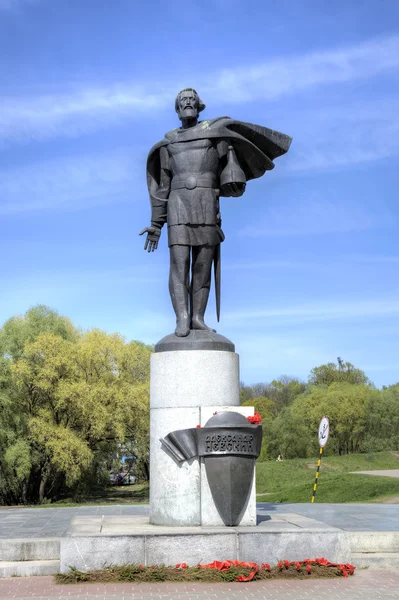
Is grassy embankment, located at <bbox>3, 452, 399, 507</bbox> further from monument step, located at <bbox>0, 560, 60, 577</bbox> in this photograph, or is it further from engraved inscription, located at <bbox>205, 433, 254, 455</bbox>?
engraved inscription, located at <bbox>205, 433, 254, 455</bbox>

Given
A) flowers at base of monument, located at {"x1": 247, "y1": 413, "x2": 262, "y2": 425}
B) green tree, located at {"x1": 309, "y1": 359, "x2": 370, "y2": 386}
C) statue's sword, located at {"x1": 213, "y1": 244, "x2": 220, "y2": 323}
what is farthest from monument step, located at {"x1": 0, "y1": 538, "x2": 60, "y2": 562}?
green tree, located at {"x1": 309, "y1": 359, "x2": 370, "y2": 386}

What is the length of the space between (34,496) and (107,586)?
1007 inches

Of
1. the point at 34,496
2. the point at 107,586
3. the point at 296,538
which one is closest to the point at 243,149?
the point at 296,538

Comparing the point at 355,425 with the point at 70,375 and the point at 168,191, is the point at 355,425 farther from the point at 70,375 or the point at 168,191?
the point at 168,191

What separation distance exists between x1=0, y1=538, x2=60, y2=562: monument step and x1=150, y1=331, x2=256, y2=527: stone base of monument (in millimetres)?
1163

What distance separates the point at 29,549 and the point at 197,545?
1785 mm

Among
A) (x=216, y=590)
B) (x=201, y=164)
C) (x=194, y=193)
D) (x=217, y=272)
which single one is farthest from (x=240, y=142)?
(x=216, y=590)

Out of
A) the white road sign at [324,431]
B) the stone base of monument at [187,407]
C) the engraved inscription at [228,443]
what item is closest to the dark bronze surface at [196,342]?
the stone base of monument at [187,407]

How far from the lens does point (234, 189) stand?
29.2 ft

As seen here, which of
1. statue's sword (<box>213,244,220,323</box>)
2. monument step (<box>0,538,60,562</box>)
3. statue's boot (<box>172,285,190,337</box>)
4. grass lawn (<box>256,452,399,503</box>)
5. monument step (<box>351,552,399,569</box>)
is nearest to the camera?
monument step (<box>0,538,60,562</box>)

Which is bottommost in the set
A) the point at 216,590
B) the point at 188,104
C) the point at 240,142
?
the point at 216,590

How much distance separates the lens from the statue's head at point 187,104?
880 centimetres

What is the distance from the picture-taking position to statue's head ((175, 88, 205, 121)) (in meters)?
8.80

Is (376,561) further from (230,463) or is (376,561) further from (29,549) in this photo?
(29,549)
